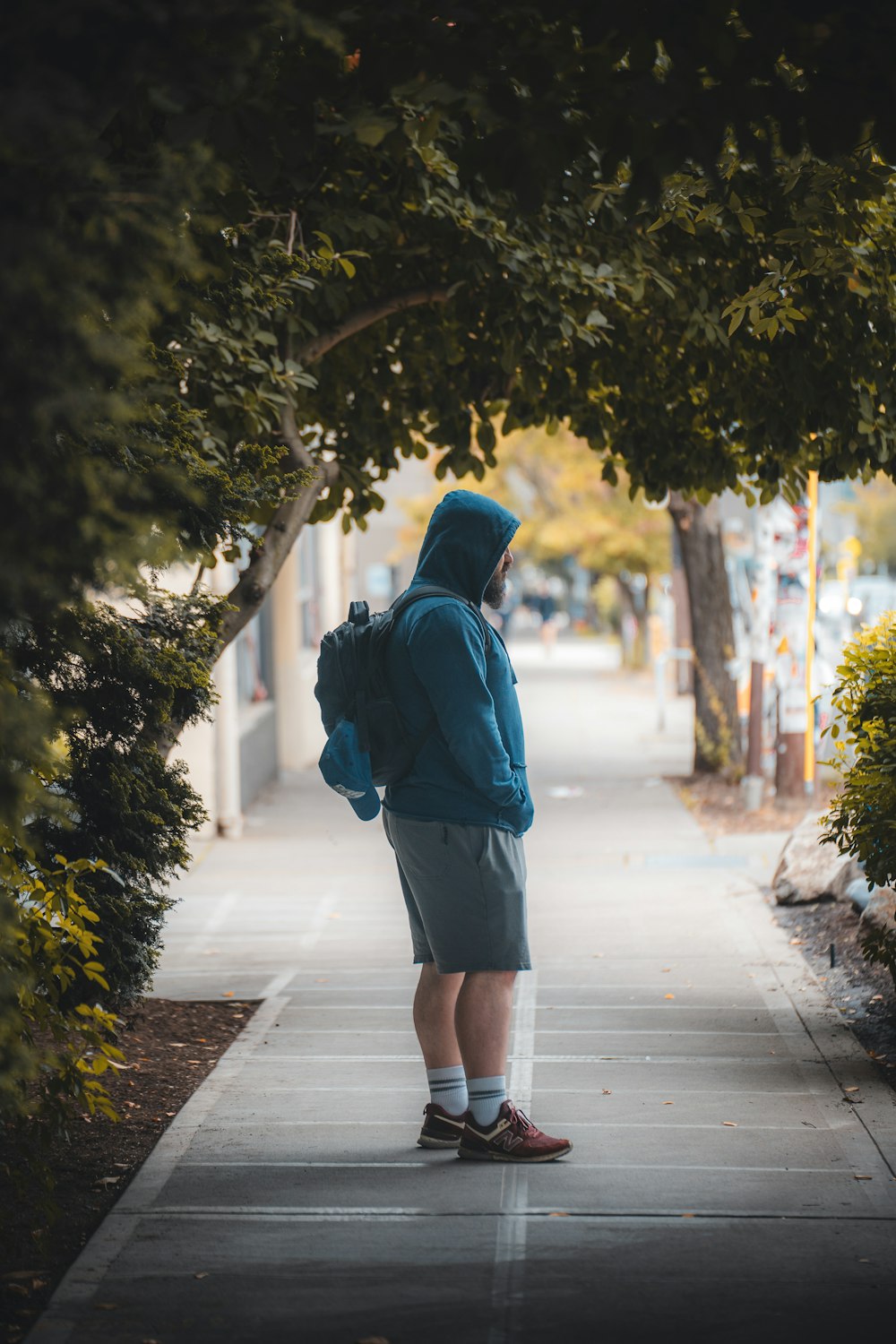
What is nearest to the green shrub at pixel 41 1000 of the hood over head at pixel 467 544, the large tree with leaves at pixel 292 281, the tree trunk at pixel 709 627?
the large tree with leaves at pixel 292 281

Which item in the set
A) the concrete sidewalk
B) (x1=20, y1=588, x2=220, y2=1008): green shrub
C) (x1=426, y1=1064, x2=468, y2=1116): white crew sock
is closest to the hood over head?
(x1=20, y1=588, x2=220, y2=1008): green shrub

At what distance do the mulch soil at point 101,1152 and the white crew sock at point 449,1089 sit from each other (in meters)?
0.88

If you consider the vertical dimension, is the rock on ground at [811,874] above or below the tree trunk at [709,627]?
below

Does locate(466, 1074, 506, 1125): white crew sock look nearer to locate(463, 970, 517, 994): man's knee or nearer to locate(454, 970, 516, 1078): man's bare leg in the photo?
locate(454, 970, 516, 1078): man's bare leg

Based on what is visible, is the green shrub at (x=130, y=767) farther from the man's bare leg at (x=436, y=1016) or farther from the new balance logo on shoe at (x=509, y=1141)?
the new balance logo on shoe at (x=509, y=1141)

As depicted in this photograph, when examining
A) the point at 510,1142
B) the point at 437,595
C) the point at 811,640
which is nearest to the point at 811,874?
the point at 811,640

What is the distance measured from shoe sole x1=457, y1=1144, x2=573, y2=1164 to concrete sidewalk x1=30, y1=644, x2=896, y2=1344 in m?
0.04

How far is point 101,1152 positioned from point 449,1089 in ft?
3.54

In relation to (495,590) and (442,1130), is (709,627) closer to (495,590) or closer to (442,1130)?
(495,590)

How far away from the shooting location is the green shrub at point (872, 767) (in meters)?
5.76

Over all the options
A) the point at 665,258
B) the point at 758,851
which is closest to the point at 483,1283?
the point at 665,258

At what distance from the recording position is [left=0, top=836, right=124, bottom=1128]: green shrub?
11.2 ft

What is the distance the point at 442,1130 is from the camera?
192 inches

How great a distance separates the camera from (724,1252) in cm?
401
